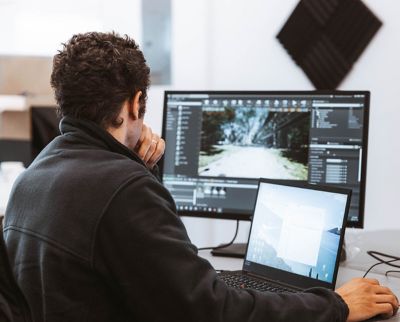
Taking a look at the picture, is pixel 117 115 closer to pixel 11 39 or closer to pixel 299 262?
pixel 299 262

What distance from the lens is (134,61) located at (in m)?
1.25

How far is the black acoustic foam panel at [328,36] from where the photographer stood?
248cm

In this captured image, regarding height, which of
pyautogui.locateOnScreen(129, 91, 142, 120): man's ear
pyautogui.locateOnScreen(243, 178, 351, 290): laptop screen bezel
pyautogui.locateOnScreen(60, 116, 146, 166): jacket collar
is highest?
pyautogui.locateOnScreen(129, 91, 142, 120): man's ear

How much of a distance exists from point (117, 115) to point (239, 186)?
28.9 inches

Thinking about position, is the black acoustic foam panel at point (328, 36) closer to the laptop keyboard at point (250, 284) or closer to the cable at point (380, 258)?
the cable at point (380, 258)

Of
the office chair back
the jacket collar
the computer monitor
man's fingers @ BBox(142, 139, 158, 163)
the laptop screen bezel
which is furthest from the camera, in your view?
the computer monitor

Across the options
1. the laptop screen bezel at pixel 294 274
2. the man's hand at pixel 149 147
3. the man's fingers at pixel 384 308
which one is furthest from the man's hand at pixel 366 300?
the man's hand at pixel 149 147

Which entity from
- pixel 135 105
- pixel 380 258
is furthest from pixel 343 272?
pixel 135 105

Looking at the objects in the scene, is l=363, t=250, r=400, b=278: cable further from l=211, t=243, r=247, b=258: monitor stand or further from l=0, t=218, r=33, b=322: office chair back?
l=0, t=218, r=33, b=322: office chair back

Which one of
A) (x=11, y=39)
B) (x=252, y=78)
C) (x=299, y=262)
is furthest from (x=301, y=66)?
(x=11, y=39)

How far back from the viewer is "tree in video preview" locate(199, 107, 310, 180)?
1.84 metres

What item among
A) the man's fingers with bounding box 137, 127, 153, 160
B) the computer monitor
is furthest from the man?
the computer monitor

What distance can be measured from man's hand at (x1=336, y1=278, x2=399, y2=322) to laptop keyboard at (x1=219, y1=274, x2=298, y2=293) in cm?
19

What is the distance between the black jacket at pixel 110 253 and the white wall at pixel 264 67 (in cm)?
138
